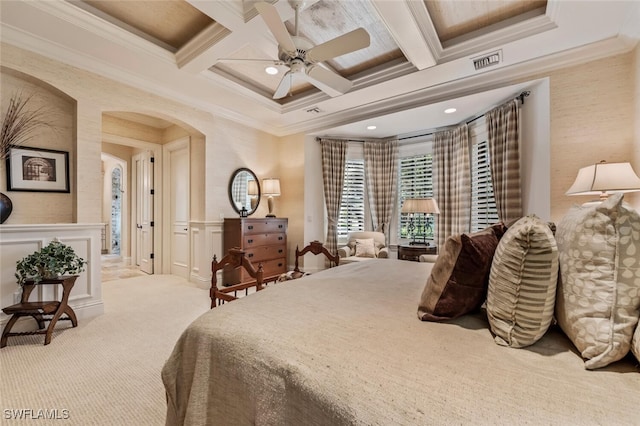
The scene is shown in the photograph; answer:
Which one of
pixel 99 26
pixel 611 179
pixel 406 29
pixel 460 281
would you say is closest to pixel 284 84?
pixel 406 29

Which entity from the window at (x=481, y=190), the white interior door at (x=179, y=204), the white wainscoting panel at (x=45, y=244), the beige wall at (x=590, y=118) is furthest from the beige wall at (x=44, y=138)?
the beige wall at (x=590, y=118)

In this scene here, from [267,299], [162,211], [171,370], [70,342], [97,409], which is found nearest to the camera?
[171,370]

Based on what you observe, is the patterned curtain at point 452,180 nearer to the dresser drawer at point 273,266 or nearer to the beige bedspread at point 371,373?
the dresser drawer at point 273,266

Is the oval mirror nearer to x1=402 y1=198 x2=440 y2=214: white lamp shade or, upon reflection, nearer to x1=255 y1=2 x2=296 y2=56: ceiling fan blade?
x1=402 y1=198 x2=440 y2=214: white lamp shade

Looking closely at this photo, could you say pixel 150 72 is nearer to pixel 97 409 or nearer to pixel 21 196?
pixel 21 196

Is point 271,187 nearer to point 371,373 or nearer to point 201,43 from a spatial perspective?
point 201,43

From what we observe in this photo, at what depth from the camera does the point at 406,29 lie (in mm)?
2508

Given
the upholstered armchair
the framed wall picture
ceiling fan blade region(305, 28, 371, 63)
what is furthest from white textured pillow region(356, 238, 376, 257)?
the framed wall picture

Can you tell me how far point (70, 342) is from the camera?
2434 mm

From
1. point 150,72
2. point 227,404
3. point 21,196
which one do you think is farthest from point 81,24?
point 227,404

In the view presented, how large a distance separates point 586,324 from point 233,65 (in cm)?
394

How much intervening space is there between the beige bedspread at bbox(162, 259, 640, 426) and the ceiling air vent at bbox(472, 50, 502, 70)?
2975mm
